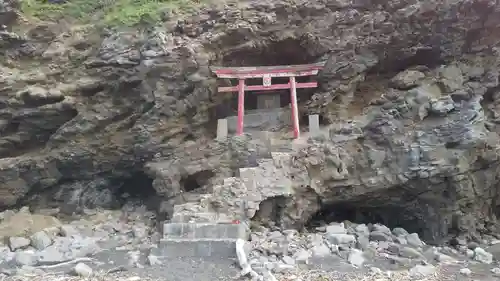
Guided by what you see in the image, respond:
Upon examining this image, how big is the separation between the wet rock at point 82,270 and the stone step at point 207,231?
213 centimetres

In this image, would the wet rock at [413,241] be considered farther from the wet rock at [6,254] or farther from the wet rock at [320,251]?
the wet rock at [6,254]

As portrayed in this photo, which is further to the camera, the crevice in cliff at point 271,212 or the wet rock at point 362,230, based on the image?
the crevice in cliff at point 271,212

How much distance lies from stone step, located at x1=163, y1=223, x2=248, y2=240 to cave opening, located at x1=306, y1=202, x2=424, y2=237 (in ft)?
13.2

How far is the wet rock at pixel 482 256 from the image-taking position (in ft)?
40.8

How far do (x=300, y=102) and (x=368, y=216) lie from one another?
4.92 meters

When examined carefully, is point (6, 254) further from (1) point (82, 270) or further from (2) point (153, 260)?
(2) point (153, 260)

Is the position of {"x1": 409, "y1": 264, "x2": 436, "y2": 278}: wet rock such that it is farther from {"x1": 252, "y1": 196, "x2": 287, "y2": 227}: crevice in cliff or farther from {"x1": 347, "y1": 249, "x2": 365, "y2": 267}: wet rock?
{"x1": 252, "y1": 196, "x2": 287, "y2": 227}: crevice in cliff

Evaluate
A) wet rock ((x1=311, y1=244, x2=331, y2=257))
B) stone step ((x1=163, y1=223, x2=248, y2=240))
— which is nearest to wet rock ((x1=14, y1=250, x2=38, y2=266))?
stone step ((x1=163, y1=223, x2=248, y2=240))

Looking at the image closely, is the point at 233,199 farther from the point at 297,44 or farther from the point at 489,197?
the point at 489,197

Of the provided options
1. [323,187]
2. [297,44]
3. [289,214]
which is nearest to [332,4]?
[297,44]

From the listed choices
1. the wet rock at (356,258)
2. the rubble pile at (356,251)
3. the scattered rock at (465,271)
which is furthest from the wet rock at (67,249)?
the scattered rock at (465,271)

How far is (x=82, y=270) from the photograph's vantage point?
11.0m

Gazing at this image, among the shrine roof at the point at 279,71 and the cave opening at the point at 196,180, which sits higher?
the shrine roof at the point at 279,71

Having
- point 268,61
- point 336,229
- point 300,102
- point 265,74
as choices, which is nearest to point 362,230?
point 336,229
